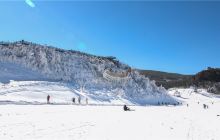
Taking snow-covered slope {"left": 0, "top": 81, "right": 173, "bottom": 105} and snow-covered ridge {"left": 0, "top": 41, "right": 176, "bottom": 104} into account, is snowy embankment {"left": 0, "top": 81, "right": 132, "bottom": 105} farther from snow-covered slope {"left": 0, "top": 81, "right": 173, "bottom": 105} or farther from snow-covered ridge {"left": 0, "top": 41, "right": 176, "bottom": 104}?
snow-covered ridge {"left": 0, "top": 41, "right": 176, "bottom": 104}

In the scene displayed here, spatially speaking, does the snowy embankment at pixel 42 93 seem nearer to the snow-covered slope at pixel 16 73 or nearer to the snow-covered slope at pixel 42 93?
the snow-covered slope at pixel 42 93

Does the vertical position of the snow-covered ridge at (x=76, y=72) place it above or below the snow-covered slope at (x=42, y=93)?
above

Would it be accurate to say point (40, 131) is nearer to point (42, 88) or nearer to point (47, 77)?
point (42, 88)

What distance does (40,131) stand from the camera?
1396 centimetres

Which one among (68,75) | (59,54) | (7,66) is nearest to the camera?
(7,66)

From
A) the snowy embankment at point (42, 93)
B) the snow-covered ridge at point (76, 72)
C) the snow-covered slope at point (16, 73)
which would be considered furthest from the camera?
the snow-covered ridge at point (76, 72)

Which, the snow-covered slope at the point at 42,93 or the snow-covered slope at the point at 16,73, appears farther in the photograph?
the snow-covered slope at the point at 16,73

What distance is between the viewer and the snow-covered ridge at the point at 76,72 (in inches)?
2908

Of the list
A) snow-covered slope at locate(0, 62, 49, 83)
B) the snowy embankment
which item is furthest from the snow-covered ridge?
the snowy embankment

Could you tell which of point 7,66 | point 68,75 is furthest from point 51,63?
point 7,66

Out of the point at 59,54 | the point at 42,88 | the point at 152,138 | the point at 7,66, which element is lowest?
the point at 152,138

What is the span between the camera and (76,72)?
83.6 m

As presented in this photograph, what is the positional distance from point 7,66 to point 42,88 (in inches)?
656

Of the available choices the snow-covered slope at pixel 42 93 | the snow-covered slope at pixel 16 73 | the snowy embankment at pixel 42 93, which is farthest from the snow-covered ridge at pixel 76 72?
the snowy embankment at pixel 42 93
